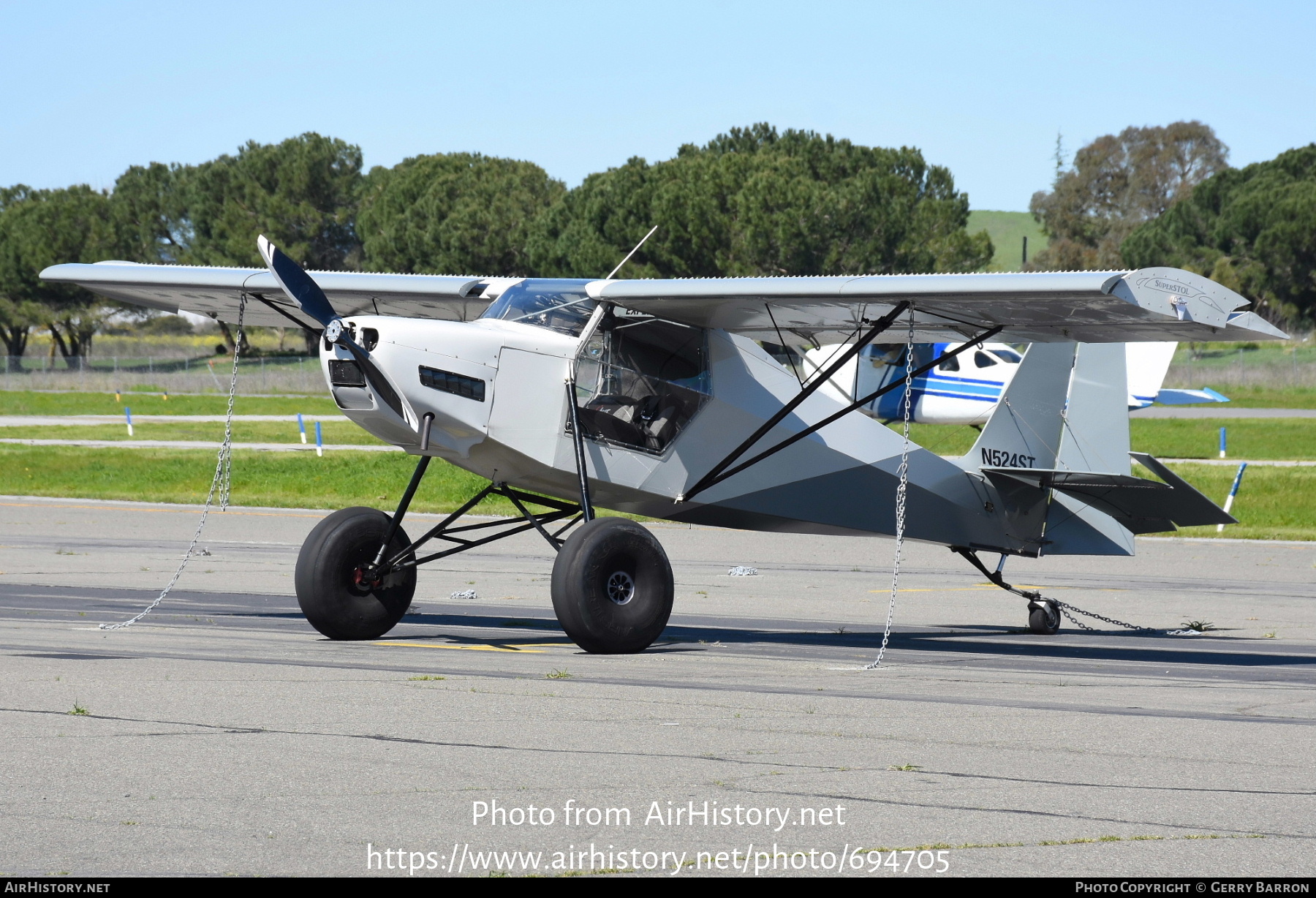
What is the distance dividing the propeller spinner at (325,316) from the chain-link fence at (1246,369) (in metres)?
51.4

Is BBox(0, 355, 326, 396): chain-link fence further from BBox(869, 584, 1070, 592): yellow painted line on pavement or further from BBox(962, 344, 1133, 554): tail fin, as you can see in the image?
BBox(962, 344, 1133, 554): tail fin

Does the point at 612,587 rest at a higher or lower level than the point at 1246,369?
higher

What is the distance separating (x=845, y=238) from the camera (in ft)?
230

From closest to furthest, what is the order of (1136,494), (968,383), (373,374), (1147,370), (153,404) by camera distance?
(373,374), (1136,494), (1147,370), (968,383), (153,404)

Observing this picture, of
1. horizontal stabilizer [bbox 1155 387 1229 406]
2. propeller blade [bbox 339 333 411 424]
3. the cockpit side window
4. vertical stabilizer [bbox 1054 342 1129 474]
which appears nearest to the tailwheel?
vertical stabilizer [bbox 1054 342 1129 474]

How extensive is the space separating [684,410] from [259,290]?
402 cm

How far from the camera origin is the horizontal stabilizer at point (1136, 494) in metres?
12.0

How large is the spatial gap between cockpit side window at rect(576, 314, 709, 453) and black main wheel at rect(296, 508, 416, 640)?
2011 millimetres

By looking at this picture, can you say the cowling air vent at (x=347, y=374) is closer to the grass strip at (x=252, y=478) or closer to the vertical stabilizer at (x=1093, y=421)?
the vertical stabilizer at (x=1093, y=421)

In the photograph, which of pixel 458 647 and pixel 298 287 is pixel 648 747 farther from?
pixel 298 287

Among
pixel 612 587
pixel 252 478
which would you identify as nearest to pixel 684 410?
pixel 612 587

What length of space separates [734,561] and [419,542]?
1000 centimetres

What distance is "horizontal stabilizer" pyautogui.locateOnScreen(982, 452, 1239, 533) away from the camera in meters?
12.0

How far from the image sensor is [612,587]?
10.7 meters
